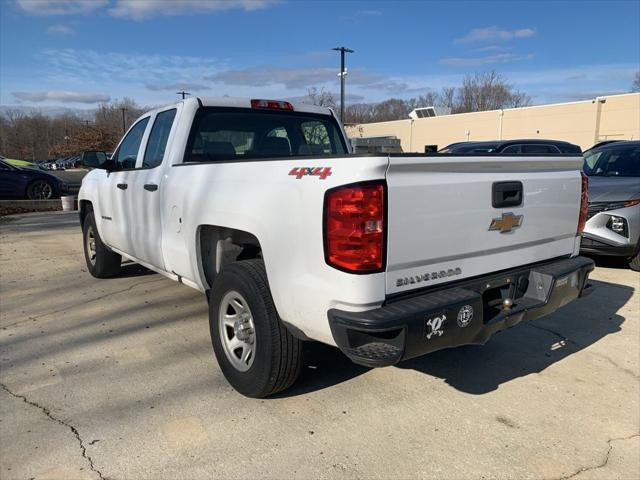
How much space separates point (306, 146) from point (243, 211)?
6.36ft

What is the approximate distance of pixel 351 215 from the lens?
2342mm

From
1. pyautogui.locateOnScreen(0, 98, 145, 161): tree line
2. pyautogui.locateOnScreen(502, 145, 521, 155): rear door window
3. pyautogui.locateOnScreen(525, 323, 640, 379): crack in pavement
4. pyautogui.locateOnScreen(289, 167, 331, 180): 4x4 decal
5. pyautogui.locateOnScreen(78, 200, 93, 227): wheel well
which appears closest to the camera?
pyautogui.locateOnScreen(289, 167, 331, 180): 4x4 decal

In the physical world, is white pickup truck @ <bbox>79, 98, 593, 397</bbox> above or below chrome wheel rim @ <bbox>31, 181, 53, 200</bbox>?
above

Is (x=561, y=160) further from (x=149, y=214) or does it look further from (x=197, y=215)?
(x=149, y=214)

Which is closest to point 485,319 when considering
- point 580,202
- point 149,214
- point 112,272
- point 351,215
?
point 351,215

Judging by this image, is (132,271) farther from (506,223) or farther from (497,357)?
(506,223)

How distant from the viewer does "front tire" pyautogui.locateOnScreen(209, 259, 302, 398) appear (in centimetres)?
292

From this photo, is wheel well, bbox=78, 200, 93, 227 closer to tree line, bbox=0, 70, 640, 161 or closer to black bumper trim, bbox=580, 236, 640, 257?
black bumper trim, bbox=580, 236, 640, 257

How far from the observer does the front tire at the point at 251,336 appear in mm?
2920

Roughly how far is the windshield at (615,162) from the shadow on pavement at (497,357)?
3.36m

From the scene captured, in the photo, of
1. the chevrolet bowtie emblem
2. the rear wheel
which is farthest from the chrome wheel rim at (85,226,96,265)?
the rear wheel

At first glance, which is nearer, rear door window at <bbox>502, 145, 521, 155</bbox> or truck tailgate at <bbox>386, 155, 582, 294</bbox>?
truck tailgate at <bbox>386, 155, 582, 294</bbox>

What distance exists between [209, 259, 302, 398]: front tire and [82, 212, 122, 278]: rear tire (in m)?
3.19

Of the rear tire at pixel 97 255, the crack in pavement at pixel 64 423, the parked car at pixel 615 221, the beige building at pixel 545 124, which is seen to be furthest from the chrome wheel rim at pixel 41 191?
the beige building at pixel 545 124
